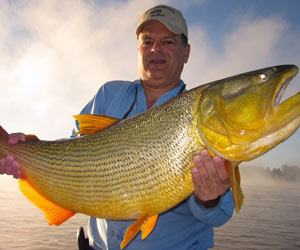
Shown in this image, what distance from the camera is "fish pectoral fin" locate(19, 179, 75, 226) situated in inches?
128

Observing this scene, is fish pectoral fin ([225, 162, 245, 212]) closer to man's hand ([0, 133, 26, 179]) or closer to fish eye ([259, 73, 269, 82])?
fish eye ([259, 73, 269, 82])

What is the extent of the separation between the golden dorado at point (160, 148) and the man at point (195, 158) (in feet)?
0.74

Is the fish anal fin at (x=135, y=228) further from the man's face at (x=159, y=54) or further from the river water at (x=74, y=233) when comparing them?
the river water at (x=74, y=233)

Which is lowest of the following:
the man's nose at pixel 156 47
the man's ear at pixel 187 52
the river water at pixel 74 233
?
the river water at pixel 74 233

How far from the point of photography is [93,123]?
3178mm

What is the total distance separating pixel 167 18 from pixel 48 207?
3.31 m

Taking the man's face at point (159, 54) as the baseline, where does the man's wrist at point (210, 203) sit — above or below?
below

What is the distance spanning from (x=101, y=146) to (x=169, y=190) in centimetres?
98

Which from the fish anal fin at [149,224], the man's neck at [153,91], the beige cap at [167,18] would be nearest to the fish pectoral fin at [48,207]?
the fish anal fin at [149,224]

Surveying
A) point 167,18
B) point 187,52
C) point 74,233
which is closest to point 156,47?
point 167,18

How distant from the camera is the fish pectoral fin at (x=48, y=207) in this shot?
325cm

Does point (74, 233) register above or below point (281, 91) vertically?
below

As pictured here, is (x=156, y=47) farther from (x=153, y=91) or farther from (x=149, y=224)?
(x=149, y=224)

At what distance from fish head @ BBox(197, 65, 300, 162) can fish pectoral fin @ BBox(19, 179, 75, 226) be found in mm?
2053
